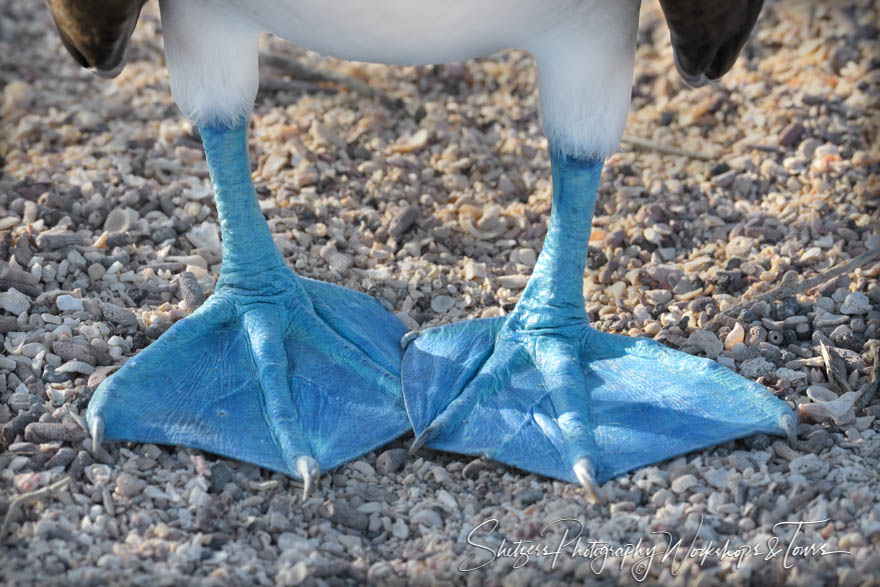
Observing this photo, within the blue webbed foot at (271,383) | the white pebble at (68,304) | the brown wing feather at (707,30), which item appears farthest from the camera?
the white pebble at (68,304)

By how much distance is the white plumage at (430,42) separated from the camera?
229 cm

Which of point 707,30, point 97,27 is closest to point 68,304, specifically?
point 97,27

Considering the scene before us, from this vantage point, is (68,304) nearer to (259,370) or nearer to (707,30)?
(259,370)

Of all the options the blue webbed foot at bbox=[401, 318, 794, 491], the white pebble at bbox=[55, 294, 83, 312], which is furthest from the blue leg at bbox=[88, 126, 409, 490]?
the white pebble at bbox=[55, 294, 83, 312]

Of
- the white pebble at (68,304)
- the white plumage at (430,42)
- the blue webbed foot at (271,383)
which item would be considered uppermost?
the white plumage at (430,42)

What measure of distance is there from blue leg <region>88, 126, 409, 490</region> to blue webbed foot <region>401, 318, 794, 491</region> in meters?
0.11

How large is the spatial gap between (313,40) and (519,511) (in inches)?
44.1

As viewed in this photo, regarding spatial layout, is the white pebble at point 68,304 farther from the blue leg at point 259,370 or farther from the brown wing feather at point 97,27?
the brown wing feather at point 97,27

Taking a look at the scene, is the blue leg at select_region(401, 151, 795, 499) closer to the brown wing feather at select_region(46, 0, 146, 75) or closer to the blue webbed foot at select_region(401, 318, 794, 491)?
the blue webbed foot at select_region(401, 318, 794, 491)

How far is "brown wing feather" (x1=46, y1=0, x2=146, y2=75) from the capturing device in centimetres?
229

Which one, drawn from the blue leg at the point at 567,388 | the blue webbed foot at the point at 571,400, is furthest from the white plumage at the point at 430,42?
the blue webbed foot at the point at 571,400

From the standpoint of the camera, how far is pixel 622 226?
11.3ft

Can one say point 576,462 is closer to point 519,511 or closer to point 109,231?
point 519,511

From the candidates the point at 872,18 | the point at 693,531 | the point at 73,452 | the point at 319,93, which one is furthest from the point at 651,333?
the point at 872,18
